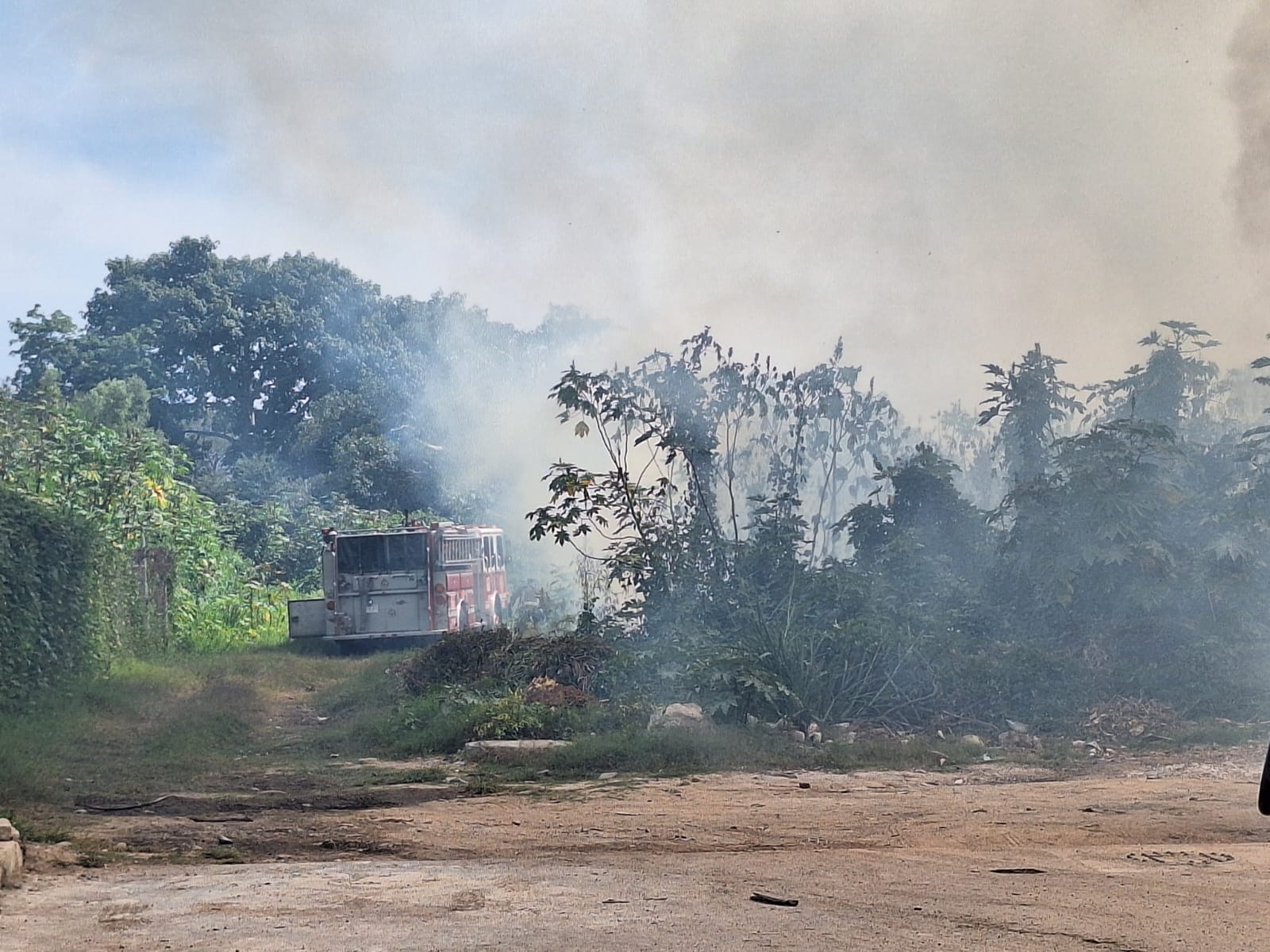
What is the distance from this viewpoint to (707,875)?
19.4 ft

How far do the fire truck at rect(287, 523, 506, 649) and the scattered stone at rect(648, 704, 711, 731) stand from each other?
27.6ft

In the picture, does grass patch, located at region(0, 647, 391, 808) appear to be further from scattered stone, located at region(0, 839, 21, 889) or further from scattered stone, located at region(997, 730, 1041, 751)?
scattered stone, located at region(997, 730, 1041, 751)

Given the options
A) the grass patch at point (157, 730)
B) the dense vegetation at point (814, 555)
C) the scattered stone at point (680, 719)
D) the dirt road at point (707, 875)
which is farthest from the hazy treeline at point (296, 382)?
the dirt road at point (707, 875)

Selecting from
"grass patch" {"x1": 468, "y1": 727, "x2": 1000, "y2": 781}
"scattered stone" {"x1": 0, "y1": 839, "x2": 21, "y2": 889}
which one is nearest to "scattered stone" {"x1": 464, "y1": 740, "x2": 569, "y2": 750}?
"grass patch" {"x1": 468, "y1": 727, "x2": 1000, "y2": 781}

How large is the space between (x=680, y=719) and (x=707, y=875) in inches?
185

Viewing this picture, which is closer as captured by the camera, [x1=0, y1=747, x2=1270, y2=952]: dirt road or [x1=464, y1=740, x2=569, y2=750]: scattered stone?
[x1=0, y1=747, x2=1270, y2=952]: dirt road

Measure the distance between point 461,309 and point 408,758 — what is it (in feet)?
74.4

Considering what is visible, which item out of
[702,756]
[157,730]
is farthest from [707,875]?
[157,730]

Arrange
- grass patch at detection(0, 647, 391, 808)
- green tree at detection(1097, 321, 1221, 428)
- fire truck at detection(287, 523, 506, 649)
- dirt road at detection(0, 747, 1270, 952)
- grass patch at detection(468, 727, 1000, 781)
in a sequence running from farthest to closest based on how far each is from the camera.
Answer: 1. fire truck at detection(287, 523, 506, 649)
2. green tree at detection(1097, 321, 1221, 428)
3. grass patch at detection(468, 727, 1000, 781)
4. grass patch at detection(0, 647, 391, 808)
5. dirt road at detection(0, 747, 1270, 952)

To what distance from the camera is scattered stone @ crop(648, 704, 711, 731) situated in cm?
1053

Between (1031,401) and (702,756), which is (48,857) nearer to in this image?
(702,756)

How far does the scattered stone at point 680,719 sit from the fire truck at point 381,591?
27.6ft

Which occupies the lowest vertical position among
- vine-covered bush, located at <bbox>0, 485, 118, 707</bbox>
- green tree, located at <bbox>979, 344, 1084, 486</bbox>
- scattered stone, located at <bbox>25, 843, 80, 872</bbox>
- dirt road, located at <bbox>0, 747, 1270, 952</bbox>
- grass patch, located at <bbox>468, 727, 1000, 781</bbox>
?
dirt road, located at <bbox>0, 747, 1270, 952</bbox>

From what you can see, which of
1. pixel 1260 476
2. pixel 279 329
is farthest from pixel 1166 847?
pixel 279 329
